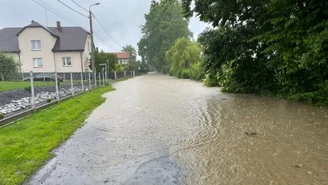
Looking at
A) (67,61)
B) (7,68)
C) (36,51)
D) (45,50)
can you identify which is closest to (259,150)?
(7,68)

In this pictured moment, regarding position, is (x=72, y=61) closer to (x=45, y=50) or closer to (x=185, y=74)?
(x=45, y=50)

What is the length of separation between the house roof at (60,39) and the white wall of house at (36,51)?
1.69ft

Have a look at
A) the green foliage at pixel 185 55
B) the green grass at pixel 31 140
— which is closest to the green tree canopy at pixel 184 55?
the green foliage at pixel 185 55

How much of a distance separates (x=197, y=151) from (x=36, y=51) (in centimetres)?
3510

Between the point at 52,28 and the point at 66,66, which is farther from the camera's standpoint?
the point at 52,28

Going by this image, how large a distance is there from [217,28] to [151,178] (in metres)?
12.0

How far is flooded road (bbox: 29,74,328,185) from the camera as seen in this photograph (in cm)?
389

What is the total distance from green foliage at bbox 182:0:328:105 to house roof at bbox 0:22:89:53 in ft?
81.4

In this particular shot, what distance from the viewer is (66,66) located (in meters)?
35.9

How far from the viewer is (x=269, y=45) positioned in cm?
1273

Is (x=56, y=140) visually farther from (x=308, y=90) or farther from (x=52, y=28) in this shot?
(x=52, y=28)

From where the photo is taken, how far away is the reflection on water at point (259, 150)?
150 inches

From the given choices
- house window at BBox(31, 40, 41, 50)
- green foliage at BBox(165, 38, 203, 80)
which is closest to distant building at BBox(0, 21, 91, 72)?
house window at BBox(31, 40, 41, 50)

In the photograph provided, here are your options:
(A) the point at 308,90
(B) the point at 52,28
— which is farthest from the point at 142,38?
(A) the point at 308,90
